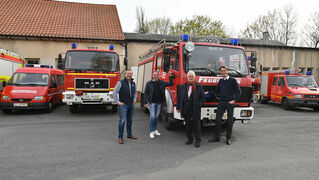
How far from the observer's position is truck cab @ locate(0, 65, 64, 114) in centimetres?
948

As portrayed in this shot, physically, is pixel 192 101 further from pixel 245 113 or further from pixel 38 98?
pixel 38 98

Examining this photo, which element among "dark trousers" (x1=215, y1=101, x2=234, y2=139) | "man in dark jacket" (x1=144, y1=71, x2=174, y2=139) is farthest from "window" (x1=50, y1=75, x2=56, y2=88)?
"dark trousers" (x1=215, y1=101, x2=234, y2=139)

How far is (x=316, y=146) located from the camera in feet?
18.4

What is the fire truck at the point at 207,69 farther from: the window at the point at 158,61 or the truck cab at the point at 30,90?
the truck cab at the point at 30,90

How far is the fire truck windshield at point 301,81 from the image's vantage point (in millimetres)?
12727

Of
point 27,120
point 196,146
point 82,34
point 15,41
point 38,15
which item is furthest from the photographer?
point 38,15

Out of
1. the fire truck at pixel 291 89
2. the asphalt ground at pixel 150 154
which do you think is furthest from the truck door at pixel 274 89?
the asphalt ground at pixel 150 154

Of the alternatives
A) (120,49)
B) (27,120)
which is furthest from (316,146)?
(120,49)

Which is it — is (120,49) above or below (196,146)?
above

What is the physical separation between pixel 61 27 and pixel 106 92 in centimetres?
1091

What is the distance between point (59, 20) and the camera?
18.6 metres

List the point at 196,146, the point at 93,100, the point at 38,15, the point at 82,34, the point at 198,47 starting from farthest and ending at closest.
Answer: the point at 38,15, the point at 82,34, the point at 93,100, the point at 198,47, the point at 196,146

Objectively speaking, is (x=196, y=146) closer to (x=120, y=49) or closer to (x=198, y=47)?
(x=198, y=47)

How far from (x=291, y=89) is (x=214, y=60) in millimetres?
8380
